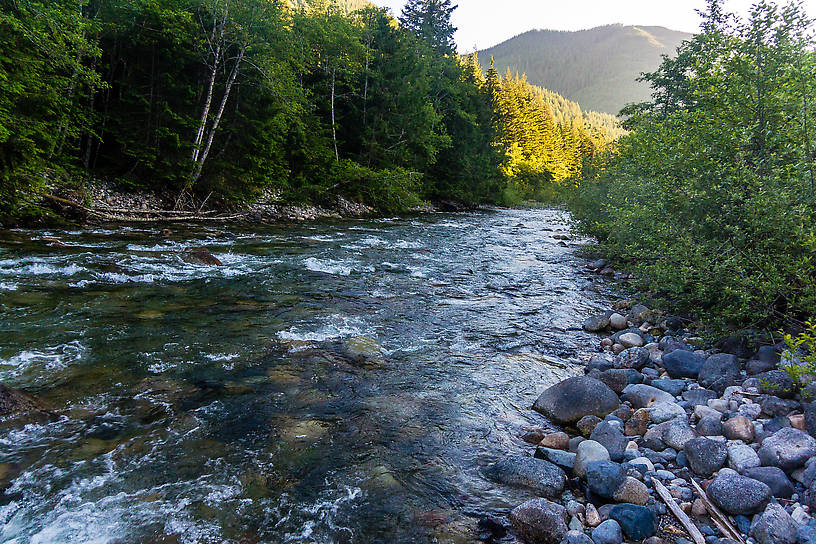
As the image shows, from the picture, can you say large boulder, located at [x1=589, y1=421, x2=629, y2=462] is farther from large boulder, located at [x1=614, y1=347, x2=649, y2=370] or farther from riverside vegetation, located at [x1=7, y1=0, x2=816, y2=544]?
large boulder, located at [x1=614, y1=347, x2=649, y2=370]

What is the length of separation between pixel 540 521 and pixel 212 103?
75.2 feet

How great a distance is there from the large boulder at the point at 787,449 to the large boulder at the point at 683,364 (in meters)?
2.05

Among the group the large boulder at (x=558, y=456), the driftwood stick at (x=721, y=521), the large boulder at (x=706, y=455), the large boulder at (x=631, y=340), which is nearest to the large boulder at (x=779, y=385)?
the large boulder at (x=706, y=455)

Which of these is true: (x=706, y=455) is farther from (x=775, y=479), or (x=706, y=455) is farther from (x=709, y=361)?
(x=709, y=361)

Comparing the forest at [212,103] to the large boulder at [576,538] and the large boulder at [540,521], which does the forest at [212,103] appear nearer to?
the large boulder at [540,521]

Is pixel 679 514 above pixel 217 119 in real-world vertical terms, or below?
below

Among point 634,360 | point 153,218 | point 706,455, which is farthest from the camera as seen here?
point 153,218

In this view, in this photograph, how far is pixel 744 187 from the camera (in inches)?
229

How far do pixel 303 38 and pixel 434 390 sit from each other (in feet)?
83.8

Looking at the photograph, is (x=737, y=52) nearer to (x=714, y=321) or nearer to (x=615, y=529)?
(x=714, y=321)

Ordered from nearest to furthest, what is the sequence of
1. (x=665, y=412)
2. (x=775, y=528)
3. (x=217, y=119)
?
(x=775, y=528)
(x=665, y=412)
(x=217, y=119)

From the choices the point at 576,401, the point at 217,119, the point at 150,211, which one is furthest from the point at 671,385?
the point at 217,119

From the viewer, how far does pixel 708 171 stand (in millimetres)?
6078

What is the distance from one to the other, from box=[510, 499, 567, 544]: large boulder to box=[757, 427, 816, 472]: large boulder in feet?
5.86
